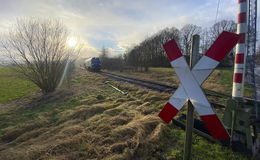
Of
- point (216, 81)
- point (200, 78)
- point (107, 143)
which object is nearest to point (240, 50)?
point (200, 78)

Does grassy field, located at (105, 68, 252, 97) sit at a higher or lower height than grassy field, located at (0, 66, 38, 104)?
higher

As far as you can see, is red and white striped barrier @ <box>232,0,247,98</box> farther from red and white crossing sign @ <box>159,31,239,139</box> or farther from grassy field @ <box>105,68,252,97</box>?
grassy field @ <box>105,68,252,97</box>

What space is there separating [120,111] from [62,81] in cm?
794

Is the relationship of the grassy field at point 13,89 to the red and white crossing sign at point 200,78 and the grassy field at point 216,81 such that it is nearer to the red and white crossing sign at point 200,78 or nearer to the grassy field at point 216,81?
the red and white crossing sign at point 200,78

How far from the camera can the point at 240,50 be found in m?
2.74

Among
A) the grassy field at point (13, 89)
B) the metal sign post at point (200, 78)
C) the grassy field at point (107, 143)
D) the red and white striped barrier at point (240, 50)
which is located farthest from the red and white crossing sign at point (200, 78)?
the grassy field at point (13, 89)

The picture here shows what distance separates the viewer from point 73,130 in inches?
163

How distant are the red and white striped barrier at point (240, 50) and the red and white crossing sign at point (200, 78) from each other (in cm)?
163

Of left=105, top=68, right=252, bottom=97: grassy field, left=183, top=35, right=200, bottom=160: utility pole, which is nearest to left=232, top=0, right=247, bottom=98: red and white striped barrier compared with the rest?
left=183, top=35, right=200, bottom=160: utility pole

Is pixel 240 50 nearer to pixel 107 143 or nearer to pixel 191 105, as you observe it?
pixel 191 105

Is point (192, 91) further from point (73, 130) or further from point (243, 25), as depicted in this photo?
point (73, 130)

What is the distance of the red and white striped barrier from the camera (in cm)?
266

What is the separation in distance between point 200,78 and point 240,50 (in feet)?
5.64

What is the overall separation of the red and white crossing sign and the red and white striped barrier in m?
1.63
